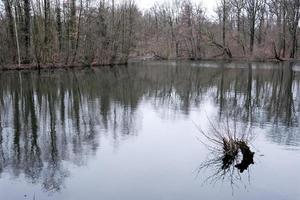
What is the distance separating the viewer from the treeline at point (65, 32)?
123ft

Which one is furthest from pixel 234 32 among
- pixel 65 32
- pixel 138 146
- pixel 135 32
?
pixel 138 146

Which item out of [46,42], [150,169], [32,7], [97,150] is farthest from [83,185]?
[32,7]

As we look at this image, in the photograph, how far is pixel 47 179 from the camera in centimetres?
816

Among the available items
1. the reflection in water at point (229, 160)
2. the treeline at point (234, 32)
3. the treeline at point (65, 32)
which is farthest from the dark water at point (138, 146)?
the treeline at point (234, 32)

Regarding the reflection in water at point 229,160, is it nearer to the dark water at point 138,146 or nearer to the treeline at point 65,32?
the dark water at point 138,146

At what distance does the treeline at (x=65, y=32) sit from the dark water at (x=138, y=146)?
59.5 feet

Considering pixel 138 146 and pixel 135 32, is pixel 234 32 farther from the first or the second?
pixel 138 146

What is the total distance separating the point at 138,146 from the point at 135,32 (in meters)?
41.5

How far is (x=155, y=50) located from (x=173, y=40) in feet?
12.3

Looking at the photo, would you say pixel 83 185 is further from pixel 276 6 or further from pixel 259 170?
pixel 276 6

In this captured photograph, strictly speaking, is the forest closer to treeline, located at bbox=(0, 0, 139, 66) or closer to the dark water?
treeline, located at bbox=(0, 0, 139, 66)

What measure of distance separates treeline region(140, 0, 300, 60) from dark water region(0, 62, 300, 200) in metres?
36.5

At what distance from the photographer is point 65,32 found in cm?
4209

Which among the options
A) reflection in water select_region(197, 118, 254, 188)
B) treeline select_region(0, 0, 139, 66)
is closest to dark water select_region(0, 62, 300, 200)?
reflection in water select_region(197, 118, 254, 188)
